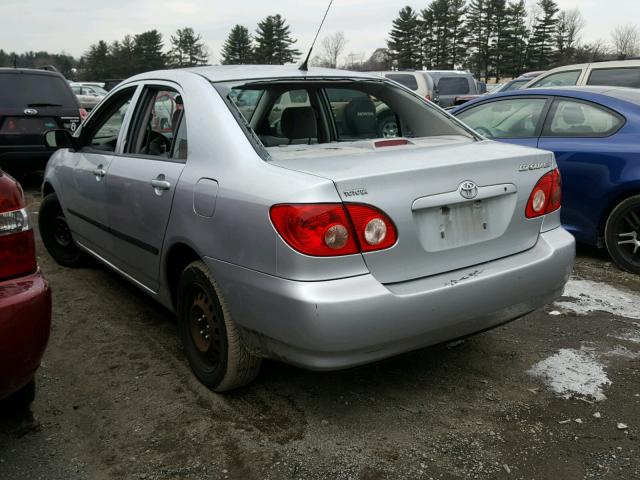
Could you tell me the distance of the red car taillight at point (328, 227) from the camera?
92.2 inches

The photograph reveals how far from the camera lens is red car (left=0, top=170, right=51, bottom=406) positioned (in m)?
2.24

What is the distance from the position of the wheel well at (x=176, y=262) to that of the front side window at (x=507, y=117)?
3.74m

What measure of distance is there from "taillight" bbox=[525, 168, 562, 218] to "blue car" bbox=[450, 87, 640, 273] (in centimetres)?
216

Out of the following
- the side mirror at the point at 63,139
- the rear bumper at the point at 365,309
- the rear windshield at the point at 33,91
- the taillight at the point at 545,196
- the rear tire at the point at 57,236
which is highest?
the rear windshield at the point at 33,91

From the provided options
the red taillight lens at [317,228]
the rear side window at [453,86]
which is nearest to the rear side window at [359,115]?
the red taillight lens at [317,228]

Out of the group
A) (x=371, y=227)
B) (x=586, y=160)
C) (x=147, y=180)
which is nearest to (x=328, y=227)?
(x=371, y=227)

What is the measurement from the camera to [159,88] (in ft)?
11.8

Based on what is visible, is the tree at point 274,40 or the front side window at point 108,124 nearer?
the front side window at point 108,124

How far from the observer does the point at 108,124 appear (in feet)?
14.1

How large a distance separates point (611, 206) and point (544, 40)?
246ft

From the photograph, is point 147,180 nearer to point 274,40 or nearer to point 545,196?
point 545,196

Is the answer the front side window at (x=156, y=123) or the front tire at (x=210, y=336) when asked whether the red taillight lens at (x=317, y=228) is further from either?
the front side window at (x=156, y=123)

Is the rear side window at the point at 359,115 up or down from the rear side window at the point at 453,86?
up

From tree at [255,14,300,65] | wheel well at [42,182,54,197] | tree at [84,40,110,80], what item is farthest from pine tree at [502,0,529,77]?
wheel well at [42,182,54,197]
